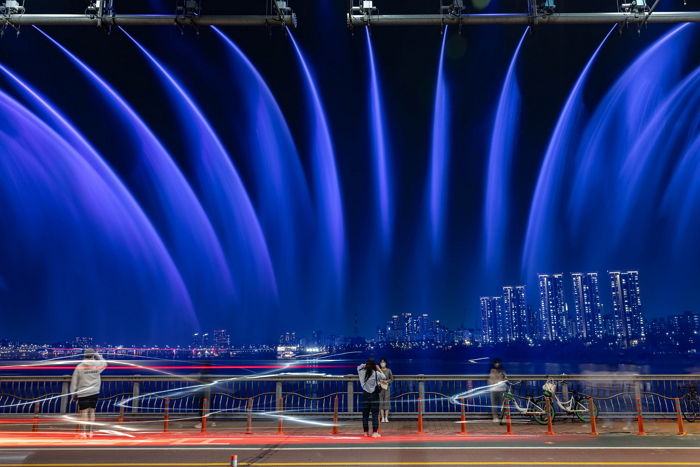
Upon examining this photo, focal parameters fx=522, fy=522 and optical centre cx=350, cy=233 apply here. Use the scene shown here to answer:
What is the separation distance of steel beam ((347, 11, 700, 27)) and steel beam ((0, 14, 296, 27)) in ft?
7.03

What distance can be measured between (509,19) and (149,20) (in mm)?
9370

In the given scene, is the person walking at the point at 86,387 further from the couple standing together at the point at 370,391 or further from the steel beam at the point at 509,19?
the steel beam at the point at 509,19

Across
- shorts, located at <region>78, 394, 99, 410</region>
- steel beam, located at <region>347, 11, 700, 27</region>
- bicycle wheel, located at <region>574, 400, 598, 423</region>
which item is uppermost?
steel beam, located at <region>347, 11, 700, 27</region>

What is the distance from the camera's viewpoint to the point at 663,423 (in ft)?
54.5

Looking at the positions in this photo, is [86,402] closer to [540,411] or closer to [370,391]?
[370,391]

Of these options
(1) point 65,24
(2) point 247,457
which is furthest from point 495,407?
(1) point 65,24

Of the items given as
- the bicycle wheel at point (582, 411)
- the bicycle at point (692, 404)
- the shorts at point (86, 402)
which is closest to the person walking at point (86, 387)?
the shorts at point (86, 402)

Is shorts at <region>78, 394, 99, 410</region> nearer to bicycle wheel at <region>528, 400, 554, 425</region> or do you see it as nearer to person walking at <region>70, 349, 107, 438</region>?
→ person walking at <region>70, 349, 107, 438</region>

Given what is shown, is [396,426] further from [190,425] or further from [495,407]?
[190,425]

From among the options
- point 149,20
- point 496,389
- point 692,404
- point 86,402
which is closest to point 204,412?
point 86,402

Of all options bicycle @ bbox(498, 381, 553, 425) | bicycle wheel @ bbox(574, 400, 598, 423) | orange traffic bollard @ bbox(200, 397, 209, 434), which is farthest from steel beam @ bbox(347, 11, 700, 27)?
bicycle wheel @ bbox(574, 400, 598, 423)

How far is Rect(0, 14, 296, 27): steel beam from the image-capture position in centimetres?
1341

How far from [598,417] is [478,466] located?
869 cm

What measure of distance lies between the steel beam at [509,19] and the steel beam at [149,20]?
214cm
